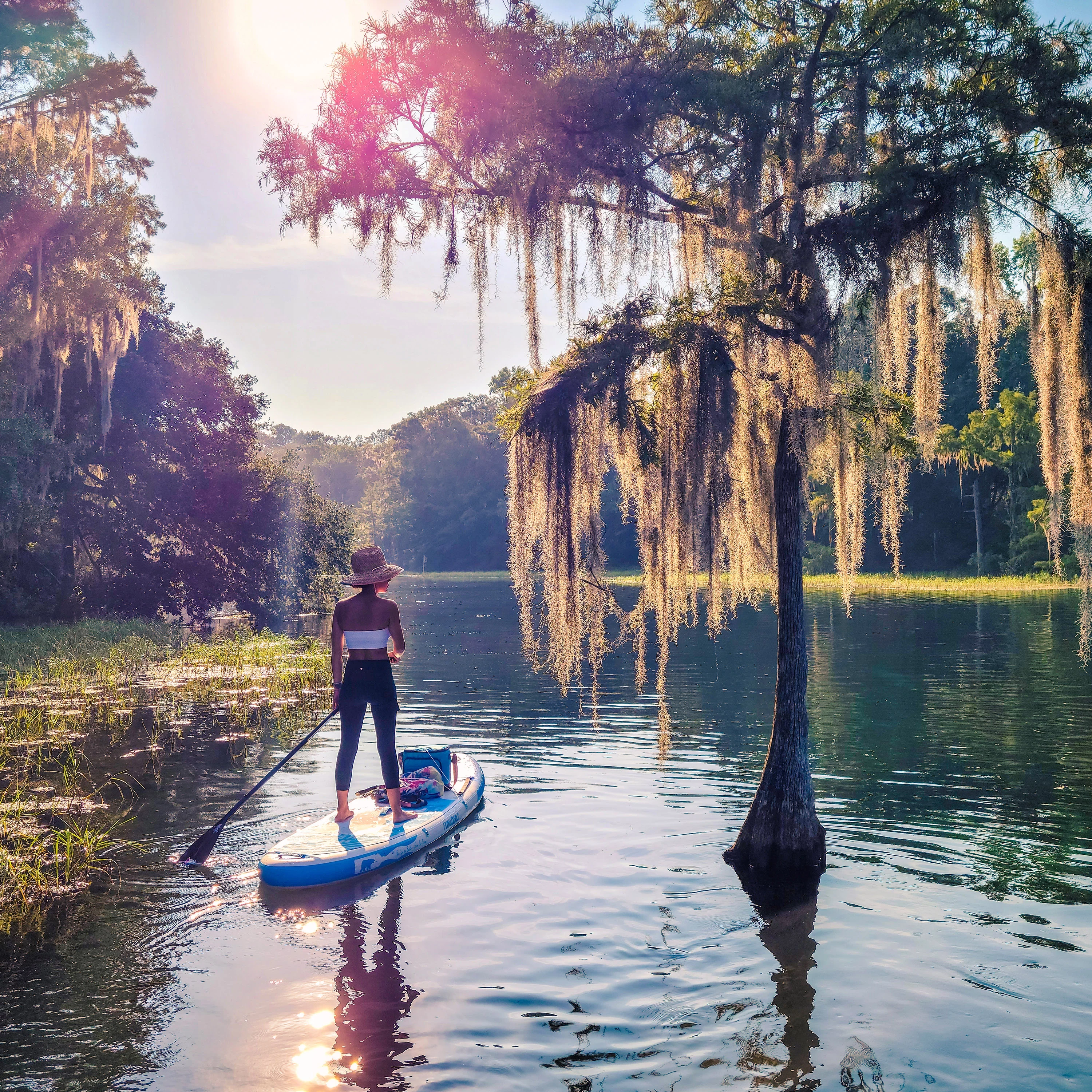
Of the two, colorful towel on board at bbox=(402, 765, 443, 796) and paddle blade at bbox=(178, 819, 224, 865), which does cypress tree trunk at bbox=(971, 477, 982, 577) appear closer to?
colorful towel on board at bbox=(402, 765, 443, 796)

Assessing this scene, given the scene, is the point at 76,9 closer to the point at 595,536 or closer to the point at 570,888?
the point at 595,536

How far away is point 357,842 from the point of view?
8.16m

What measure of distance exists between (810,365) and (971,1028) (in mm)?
4509

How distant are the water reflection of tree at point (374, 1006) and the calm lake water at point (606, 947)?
0.06ft

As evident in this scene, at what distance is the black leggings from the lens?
8422 mm

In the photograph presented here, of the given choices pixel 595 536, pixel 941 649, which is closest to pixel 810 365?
pixel 595 536

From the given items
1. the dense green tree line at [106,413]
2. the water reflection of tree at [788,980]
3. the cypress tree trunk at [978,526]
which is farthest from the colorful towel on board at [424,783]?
the cypress tree trunk at [978,526]

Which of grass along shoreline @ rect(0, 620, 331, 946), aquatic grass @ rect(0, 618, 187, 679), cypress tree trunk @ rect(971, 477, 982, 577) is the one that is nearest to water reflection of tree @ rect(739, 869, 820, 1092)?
grass along shoreline @ rect(0, 620, 331, 946)

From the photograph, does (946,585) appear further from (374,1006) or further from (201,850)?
(374,1006)

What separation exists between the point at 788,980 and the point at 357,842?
3890mm

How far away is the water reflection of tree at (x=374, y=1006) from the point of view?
4.88m

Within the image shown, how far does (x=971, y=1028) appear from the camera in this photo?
207 inches

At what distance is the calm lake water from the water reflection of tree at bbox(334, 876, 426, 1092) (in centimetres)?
2

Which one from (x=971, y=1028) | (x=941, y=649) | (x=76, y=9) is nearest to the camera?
(x=971, y=1028)
